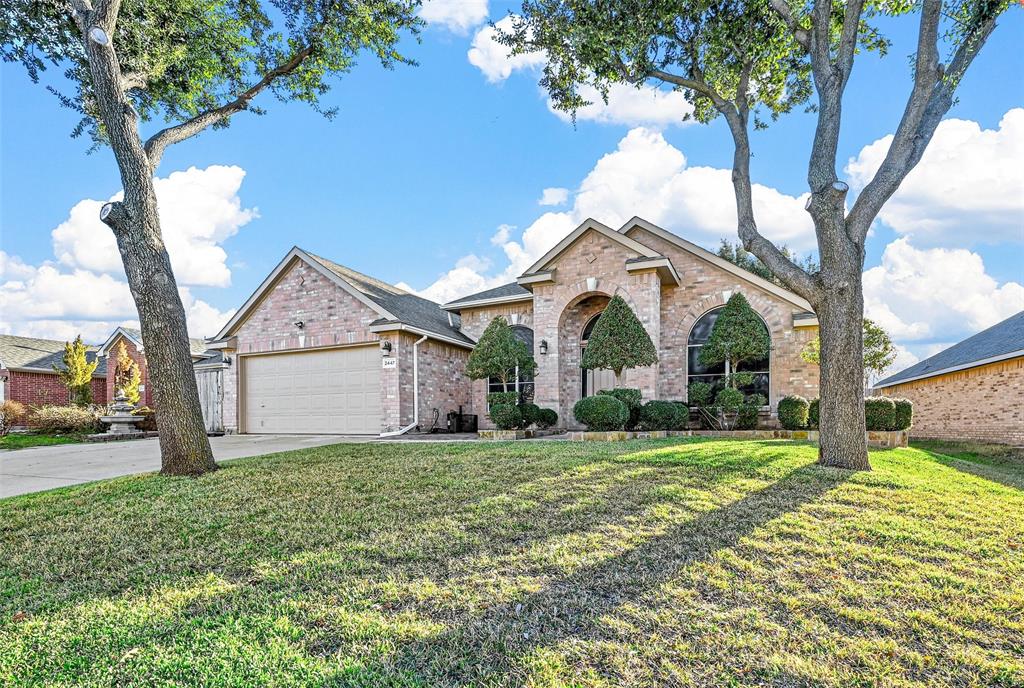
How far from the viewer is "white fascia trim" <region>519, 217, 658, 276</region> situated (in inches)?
486

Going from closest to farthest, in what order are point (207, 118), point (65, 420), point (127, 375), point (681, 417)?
point (207, 118)
point (681, 417)
point (65, 420)
point (127, 375)

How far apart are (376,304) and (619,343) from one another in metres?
6.51

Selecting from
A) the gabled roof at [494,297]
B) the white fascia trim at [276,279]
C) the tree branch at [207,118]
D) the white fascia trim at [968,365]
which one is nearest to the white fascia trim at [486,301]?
the gabled roof at [494,297]

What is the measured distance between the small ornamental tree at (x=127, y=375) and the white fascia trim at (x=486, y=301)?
12.2m

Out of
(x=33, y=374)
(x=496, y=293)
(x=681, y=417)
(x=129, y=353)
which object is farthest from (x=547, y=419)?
(x=33, y=374)

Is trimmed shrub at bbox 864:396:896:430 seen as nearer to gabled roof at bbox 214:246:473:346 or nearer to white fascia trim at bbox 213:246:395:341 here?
gabled roof at bbox 214:246:473:346

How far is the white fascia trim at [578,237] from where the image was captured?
1235cm

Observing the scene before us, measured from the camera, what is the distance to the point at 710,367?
12805 mm

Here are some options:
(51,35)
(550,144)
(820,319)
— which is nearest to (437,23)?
(550,144)

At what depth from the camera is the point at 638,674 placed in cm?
224

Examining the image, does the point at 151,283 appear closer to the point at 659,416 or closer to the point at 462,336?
the point at 462,336

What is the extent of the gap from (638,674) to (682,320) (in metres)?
11.8

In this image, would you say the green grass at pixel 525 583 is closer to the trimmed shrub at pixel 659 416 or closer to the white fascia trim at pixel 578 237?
the trimmed shrub at pixel 659 416

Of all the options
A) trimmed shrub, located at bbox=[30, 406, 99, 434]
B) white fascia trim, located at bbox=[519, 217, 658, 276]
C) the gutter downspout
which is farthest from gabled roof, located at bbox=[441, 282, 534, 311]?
trimmed shrub, located at bbox=[30, 406, 99, 434]
